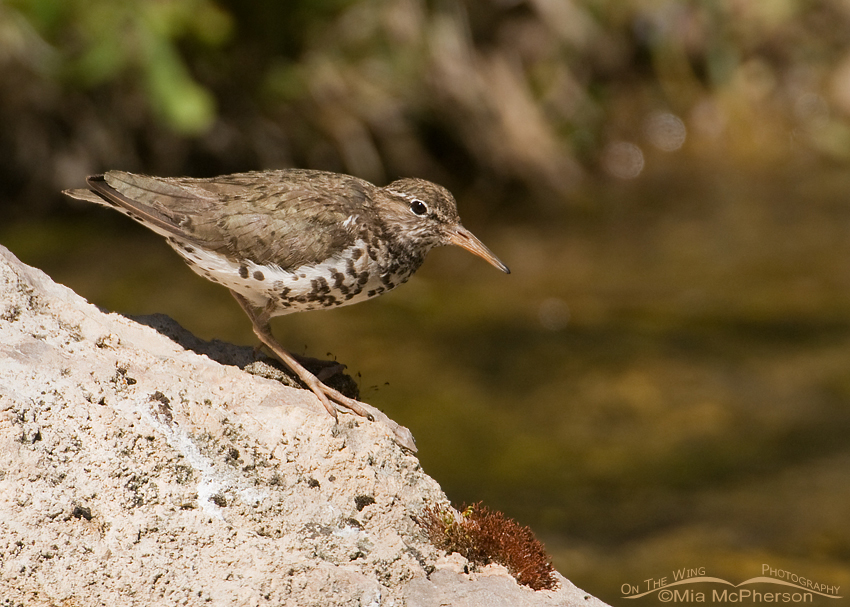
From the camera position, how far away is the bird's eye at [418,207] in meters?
6.76

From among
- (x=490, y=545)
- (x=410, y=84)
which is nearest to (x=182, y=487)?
(x=490, y=545)

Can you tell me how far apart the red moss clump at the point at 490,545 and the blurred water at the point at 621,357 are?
4.10 m

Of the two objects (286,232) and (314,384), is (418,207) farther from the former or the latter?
(314,384)

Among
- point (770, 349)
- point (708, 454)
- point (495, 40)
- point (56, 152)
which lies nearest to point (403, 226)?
point (708, 454)

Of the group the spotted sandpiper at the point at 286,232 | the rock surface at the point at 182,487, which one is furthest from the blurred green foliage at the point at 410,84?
the rock surface at the point at 182,487

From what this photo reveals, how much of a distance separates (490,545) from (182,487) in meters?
1.86

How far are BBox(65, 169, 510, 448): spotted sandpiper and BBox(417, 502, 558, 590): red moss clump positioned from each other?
0.84m

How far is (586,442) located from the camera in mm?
12023

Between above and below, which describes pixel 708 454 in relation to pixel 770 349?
below

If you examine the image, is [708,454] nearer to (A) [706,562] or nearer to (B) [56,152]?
(A) [706,562]

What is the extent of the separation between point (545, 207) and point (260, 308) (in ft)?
37.8

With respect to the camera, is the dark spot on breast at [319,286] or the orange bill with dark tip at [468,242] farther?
the orange bill with dark tip at [468,242]

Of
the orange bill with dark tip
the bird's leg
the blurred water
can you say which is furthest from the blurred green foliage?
the bird's leg

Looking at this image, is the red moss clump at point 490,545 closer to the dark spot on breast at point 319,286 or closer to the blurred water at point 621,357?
the dark spot on breast at point 319,286
